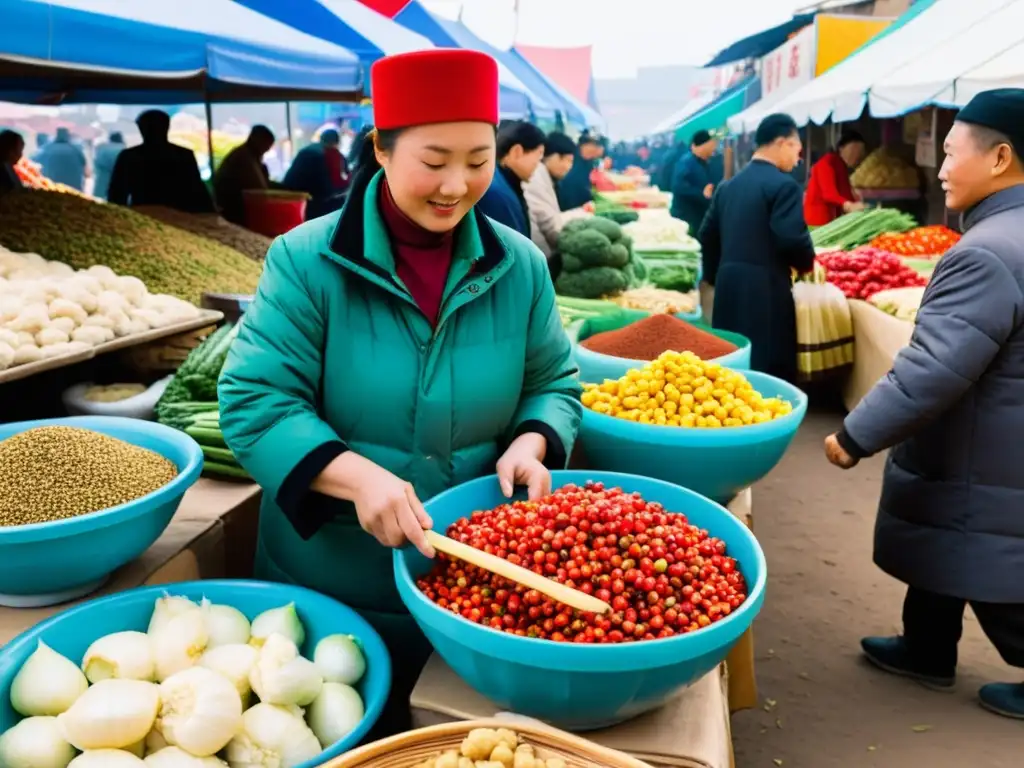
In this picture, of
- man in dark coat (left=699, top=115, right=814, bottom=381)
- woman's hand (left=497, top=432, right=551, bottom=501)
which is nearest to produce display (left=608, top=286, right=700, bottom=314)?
man in dark coat (left=699, top=115, right=814, bottom=381)

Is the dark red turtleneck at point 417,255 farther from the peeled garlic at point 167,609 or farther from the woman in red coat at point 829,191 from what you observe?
the woman in red coat at point 829,191

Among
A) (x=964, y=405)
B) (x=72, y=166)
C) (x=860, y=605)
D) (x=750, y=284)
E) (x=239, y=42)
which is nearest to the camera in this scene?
(x=964, y=405)

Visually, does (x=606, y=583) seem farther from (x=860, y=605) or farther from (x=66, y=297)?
(x=860, y=605)

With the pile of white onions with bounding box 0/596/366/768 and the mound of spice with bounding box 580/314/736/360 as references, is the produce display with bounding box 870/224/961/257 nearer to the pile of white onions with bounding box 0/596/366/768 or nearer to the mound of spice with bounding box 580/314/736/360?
the mound of spice with bounding box 580/314/736/360


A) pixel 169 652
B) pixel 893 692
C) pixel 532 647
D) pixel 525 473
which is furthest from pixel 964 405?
pixel 169 652

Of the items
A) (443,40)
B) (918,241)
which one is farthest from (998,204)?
(443,40)

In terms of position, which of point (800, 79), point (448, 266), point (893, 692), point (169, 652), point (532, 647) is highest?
point (800, 79)

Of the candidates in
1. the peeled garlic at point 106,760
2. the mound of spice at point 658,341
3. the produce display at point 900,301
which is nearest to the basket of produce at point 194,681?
the peeled garlic at point 106,760

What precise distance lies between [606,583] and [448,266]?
67cm

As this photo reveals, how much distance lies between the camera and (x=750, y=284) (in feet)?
17.8

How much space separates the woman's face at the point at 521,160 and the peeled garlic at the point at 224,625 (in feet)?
11.0

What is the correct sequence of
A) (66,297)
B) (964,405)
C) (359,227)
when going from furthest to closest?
(66,297) → (964,405) → (359,227)

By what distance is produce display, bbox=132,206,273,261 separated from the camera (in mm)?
5121

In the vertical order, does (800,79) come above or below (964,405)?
above
